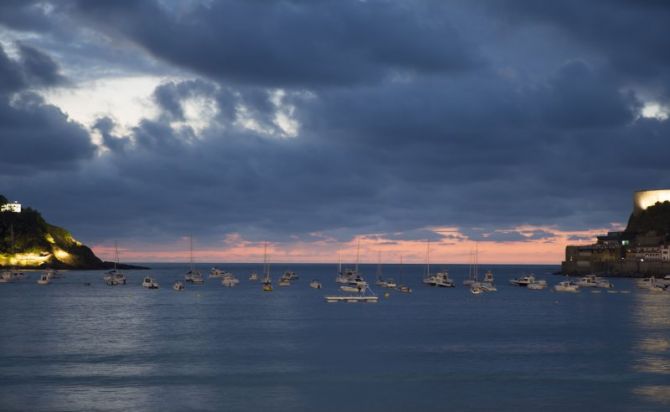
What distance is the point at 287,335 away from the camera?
245 ft

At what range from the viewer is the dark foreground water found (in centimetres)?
4194

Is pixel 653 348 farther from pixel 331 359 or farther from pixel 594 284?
pixel 594 284

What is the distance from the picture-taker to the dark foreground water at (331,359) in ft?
138

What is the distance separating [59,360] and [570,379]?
3550 centimetres

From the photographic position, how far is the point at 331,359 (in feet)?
190

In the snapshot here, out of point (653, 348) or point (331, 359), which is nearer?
point (331, 359)

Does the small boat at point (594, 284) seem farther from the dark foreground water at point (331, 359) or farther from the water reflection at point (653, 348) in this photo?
the dark foreground water at point (331, 359)

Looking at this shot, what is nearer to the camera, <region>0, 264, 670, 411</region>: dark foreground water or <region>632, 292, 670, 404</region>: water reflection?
<region>0, 264, 670, 411</region>: dark foreground water

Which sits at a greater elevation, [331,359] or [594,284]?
[594,284]

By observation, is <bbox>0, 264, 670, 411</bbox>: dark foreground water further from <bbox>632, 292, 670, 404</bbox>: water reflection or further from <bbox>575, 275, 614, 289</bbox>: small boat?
<bbox>575, 275, 614, 289</bbox>: small boat

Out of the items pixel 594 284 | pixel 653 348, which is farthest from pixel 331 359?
pixel 594 284

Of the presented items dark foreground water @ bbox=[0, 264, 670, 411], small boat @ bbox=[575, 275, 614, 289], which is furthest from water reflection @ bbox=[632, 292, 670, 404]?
small boat @ bbox=[575, 275, 614, 289]

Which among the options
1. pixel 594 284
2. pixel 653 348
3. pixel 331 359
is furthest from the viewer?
pixel 594 284

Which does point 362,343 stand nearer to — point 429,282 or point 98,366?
point 98,366
